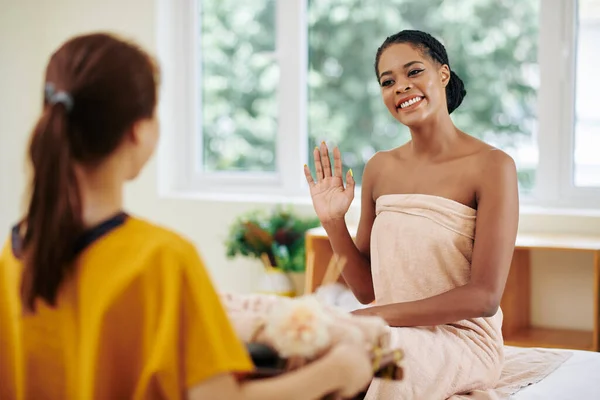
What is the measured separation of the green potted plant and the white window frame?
11.4 inches

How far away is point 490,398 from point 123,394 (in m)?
0.91

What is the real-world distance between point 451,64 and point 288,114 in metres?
0.87

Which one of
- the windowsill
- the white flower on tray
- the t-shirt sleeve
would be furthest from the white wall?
the t-shirt sleeve

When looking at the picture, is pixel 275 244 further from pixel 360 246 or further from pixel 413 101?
pixel 413 101

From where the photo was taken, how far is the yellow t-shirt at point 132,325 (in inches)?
41.6

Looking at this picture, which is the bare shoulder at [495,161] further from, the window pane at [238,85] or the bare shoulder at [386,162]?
the window pane at [238,85]

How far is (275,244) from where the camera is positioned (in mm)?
3797

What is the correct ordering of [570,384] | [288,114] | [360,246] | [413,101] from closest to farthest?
1. [570,384]
2. [413,101]
3. [360,246]
4. [288,114]

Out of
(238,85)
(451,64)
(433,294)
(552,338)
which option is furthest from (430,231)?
(238,85)

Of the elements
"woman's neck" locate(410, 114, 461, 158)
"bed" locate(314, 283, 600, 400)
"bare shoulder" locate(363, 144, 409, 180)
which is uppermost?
"woman's neck" locate(410, 114, 461, 158)

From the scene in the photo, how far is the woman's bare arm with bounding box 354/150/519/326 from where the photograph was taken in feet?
5.92

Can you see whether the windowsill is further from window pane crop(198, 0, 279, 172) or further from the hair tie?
the hair tie

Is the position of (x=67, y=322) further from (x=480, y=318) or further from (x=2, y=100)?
(x=2, y=100)

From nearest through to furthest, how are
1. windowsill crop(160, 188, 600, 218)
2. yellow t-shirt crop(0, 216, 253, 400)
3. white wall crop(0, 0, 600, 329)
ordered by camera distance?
1. yellow t-shirt crop(0, 216, 253, 400)
2. windowsill crop(160, 188, 600, 218)
3. white wall crop(0, 0, 600, 329)
